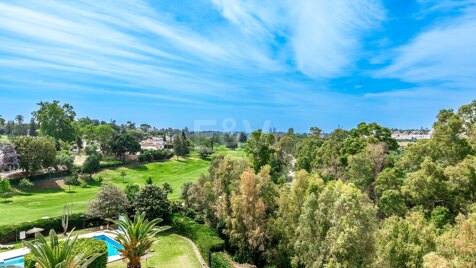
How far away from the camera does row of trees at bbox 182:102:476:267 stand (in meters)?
14.2

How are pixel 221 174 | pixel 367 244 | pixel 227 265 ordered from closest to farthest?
1. pixel 367 244
2. pixel 227 265
3. pixel 221 174

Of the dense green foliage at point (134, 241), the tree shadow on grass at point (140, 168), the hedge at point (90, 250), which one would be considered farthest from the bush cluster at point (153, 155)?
the dense green foliage at point (134, 241)

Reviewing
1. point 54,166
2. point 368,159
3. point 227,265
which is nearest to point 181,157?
point 54,166

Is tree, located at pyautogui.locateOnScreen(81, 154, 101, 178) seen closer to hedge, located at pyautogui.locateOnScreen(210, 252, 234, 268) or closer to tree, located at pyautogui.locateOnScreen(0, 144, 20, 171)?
tree, located at pyautogui.locateOnScreen(0, 144, 20, 171)

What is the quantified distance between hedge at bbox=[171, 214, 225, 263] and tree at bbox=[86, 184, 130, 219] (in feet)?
17.1

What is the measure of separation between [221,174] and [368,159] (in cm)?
1400

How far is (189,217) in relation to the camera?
107 ft

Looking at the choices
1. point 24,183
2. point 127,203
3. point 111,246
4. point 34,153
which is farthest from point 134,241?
point 34,153

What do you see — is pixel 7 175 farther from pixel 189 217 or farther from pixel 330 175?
pixel 330 175

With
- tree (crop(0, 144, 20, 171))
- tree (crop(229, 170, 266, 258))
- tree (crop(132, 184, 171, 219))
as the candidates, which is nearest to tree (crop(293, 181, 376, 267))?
tree (crop(229, 170, 266, 258))

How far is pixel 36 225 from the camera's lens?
28.7m

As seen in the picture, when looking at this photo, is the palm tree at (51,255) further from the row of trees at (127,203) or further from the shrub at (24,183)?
the shrub at (24,183)

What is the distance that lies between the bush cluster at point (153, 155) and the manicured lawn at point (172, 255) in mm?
48830

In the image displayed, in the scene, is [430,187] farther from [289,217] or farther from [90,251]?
[90,251]
